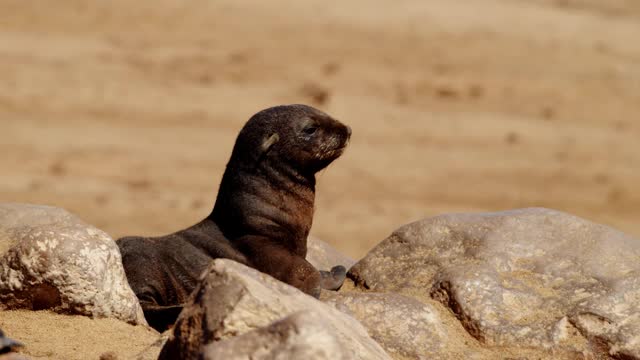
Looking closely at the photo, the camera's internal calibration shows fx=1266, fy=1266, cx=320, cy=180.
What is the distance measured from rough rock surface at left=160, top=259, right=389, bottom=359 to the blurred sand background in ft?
23.1

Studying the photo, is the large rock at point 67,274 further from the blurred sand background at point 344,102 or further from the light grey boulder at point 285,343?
the blurred sand background at point 344,102

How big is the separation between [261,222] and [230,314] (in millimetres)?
2435

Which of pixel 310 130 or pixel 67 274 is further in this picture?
pixel 310 130

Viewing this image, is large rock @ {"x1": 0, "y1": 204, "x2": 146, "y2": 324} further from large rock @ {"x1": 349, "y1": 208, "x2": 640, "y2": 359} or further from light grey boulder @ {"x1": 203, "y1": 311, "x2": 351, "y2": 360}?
light grey boulder @ {"x1": 203, "y1": 311, "x2": 351, "y2": 360}

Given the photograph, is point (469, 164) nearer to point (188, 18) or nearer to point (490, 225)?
point (188, 18)

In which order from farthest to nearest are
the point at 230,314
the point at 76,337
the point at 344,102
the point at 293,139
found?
the point at 344,102, the point at 293,139, the point at 76,337, the point at 230,314

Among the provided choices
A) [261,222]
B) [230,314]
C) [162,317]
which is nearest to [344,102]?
[261,222]

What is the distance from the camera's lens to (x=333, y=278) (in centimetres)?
752

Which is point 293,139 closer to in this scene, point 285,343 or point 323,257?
point 323,257

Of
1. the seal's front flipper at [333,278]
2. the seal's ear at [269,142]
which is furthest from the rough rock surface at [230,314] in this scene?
the seal's ear at [269,142]

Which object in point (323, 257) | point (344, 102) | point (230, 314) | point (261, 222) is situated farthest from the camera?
point (344, 102)

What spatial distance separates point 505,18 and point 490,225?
42.6ft

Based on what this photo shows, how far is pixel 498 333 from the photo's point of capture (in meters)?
6.79

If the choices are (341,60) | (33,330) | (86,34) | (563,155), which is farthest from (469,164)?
(33,330)
